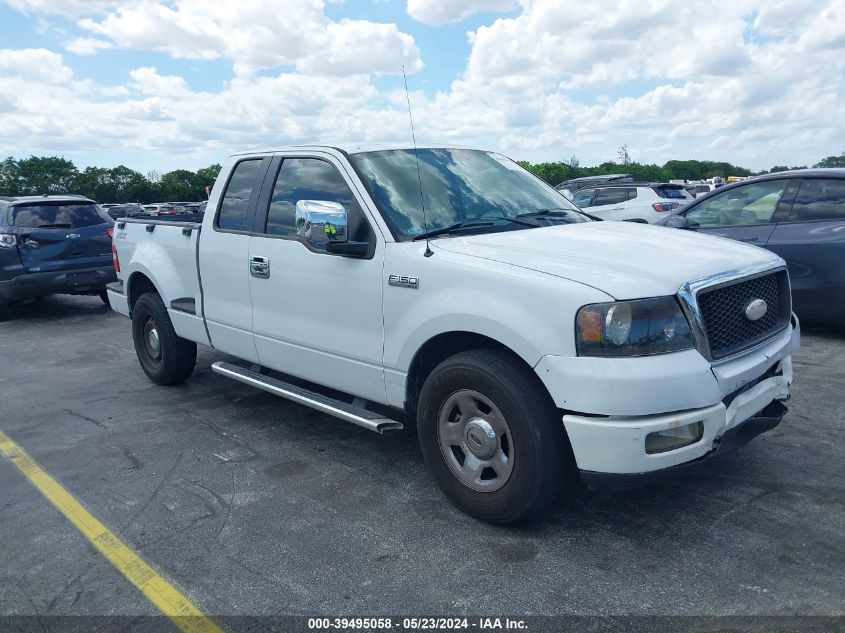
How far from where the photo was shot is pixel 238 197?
17.2ft

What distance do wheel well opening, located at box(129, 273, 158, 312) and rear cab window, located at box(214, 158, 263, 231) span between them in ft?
4.88

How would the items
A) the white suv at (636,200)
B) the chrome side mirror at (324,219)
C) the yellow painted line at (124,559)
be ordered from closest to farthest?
the yellow painted line at (124,559)
the chrome side mirror at (324,219)
the white suv at (636,200)

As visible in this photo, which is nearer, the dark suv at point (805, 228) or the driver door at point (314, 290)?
the driver door at point (314, 290)

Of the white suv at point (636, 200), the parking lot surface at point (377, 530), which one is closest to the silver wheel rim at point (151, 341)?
the parking lot surface at point (377, 530)

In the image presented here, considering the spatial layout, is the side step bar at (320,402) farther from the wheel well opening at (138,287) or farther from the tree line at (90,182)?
the tree line at (90,182)

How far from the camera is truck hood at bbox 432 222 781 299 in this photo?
319 cm

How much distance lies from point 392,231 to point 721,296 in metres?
1.72

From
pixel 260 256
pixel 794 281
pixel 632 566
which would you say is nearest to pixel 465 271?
pixel 632 566

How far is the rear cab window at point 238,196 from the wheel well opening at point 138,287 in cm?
149

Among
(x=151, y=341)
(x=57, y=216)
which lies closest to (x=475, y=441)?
(x=151, y=341)

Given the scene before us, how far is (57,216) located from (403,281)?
8.58 meters

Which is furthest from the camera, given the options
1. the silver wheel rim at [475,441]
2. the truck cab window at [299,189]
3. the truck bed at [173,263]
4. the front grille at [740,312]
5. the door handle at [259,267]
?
the truck bed at [173,263]

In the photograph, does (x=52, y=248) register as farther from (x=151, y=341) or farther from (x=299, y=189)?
(x=299, y=189)

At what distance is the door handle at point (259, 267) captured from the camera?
4.76m
